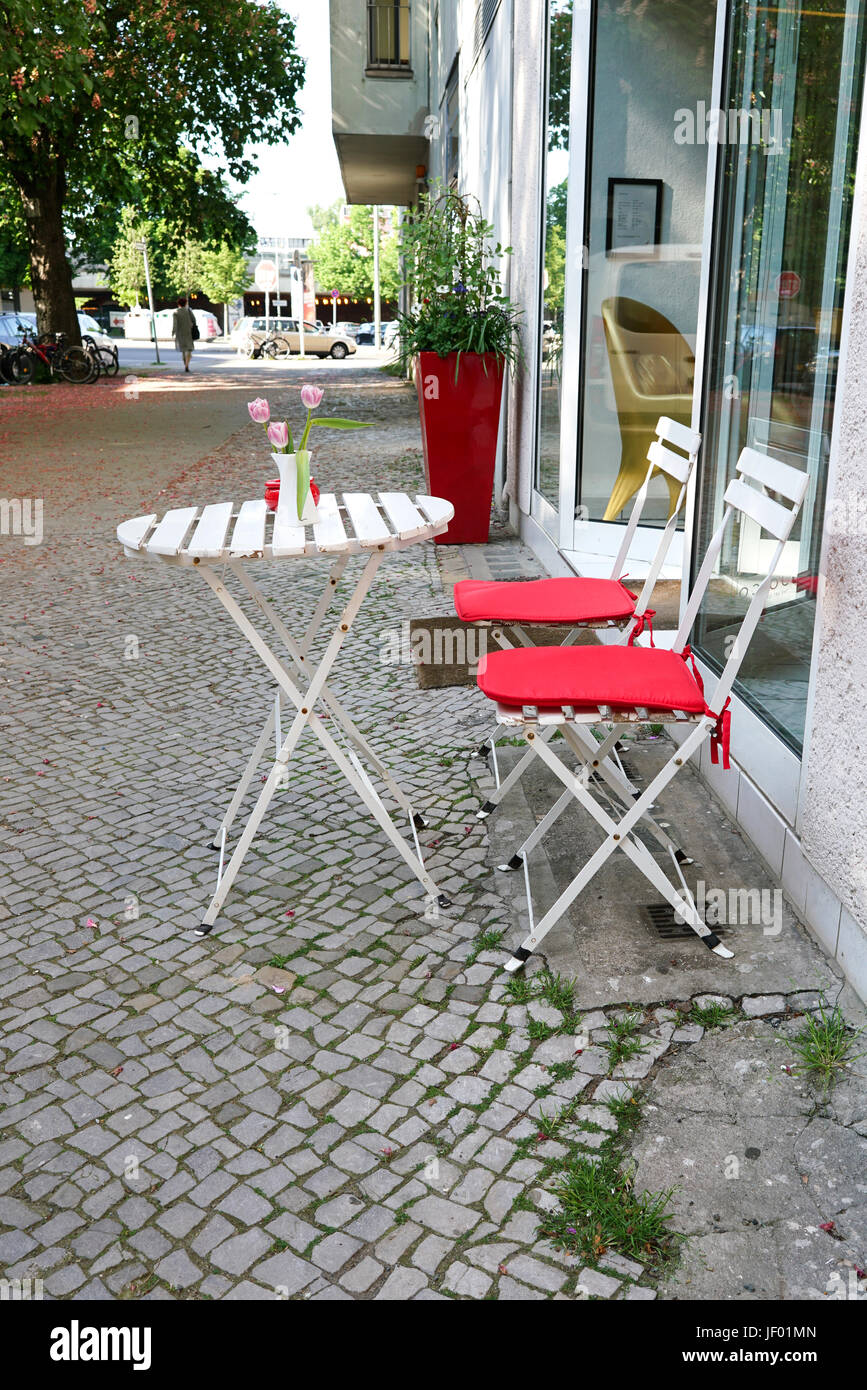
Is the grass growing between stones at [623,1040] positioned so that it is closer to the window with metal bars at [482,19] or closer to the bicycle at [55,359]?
the window with metal bars at [482,19]

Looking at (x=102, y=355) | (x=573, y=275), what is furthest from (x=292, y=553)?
(x=102, y=355)

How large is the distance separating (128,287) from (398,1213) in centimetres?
6888

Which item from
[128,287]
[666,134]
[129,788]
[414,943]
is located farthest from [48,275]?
[128,287]

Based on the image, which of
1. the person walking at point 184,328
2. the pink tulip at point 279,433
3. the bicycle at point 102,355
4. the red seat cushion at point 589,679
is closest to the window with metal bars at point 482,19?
the pink tulip at point 279,433

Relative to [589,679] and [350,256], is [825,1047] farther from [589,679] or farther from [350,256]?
[350,256]

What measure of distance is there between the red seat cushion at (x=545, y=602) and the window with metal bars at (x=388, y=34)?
17687 millimetres

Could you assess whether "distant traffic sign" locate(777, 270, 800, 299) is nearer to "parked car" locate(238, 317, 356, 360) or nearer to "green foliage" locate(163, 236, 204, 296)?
"parked car" locate(238, 317, 356, 360)

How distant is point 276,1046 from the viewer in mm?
2691

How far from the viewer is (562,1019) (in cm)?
273

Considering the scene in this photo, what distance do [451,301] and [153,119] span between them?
17.0 m

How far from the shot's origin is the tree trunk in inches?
893

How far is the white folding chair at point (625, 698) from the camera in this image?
109 inches

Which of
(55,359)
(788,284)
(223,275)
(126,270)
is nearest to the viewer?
(788,284)

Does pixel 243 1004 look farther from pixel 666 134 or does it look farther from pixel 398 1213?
pixel 666 134
